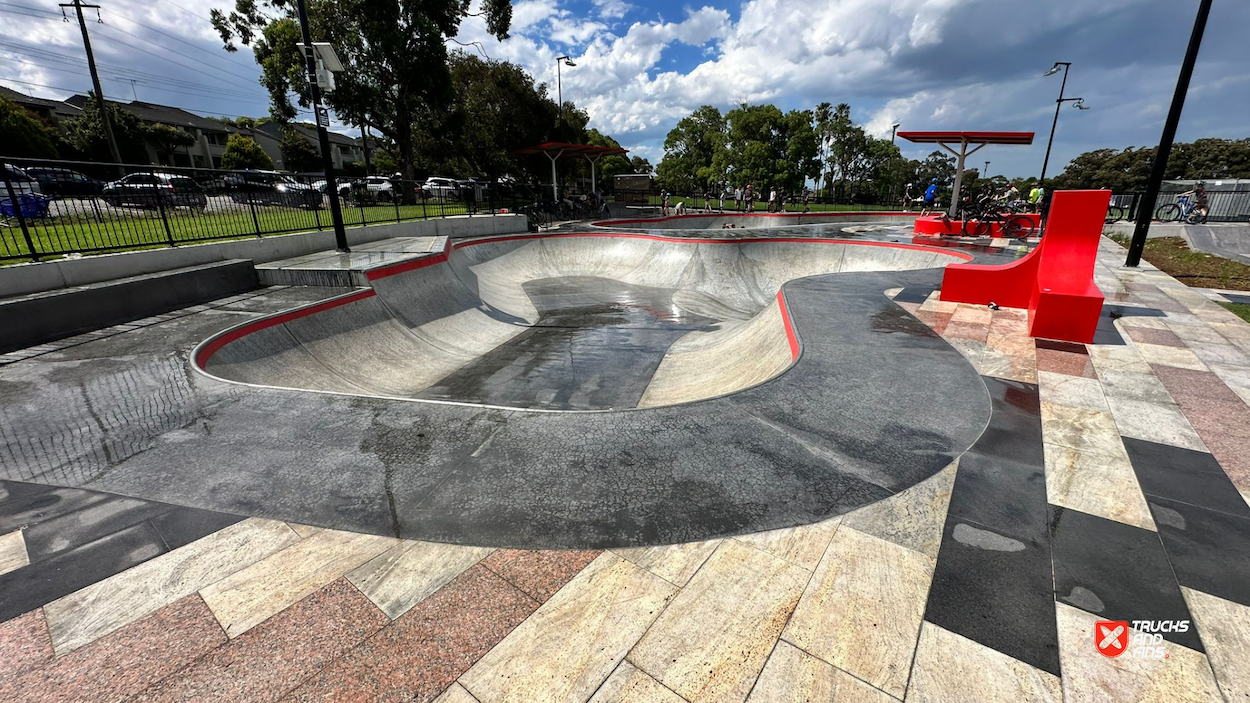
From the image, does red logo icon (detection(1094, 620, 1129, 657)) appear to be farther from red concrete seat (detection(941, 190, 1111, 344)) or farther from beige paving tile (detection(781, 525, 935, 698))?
red concrete seat (detection(941, 190, 1111, 344))

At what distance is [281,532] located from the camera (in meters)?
2.88

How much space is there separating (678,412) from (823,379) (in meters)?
1.81

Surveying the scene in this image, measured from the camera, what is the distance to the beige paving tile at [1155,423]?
376 cm

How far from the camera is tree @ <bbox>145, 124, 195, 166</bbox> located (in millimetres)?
56156

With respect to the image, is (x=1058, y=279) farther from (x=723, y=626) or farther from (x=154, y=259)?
(x=154, y=259)

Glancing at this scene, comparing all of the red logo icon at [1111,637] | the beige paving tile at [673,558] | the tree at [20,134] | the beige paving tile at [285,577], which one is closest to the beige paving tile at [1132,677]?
the red logo icon at [1111,637]

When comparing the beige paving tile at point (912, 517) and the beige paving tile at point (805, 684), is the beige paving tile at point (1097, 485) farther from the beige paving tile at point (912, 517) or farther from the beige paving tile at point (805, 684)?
the beige paving tile at point (805, 684)

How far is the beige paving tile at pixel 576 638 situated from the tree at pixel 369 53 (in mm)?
26794

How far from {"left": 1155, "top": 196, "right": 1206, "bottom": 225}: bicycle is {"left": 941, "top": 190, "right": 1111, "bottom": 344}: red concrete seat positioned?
73.5 feet

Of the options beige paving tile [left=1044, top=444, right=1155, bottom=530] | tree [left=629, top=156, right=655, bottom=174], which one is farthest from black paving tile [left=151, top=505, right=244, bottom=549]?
tree [left=629, top=156, right=655, bottom=174]

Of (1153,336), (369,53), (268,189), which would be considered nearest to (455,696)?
(1153,336)

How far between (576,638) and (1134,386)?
6231 millimetres

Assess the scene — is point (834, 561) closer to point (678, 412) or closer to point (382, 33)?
point (678, 412)

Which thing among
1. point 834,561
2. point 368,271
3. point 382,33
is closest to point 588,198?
point 382,33
